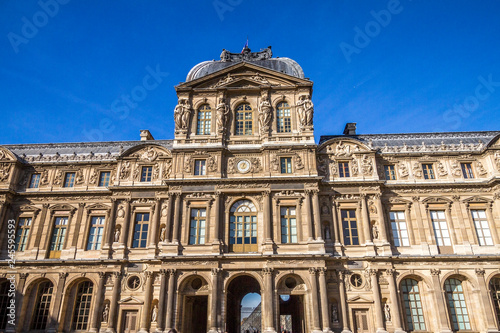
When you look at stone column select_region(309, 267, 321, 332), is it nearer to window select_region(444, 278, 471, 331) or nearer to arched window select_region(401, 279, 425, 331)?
arched window select_region(401, 279, 425, 331)

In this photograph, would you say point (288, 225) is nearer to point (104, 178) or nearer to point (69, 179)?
point (104, 178)

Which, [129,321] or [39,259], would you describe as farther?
[39,259]

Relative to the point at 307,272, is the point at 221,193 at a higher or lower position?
higher

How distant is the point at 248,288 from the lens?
114 ft

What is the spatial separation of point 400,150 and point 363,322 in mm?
15006

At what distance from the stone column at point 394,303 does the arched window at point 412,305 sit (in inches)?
48.4

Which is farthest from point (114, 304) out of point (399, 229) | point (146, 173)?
point (399, 229)

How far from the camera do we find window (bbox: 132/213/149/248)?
30156 mm

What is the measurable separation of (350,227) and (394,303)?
6334mm

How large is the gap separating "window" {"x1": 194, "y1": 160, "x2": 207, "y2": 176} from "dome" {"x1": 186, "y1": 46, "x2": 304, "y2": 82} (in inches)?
366

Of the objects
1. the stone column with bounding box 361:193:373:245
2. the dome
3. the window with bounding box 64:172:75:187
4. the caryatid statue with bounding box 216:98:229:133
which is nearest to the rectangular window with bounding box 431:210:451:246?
the stone column with bounding box 361:193:373:245

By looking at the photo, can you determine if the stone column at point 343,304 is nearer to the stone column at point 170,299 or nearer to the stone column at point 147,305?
the stone column at point 170,299

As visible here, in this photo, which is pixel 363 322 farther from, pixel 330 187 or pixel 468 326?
pixel 330 187

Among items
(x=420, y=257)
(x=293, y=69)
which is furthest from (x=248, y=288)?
(x=293, y=69)
